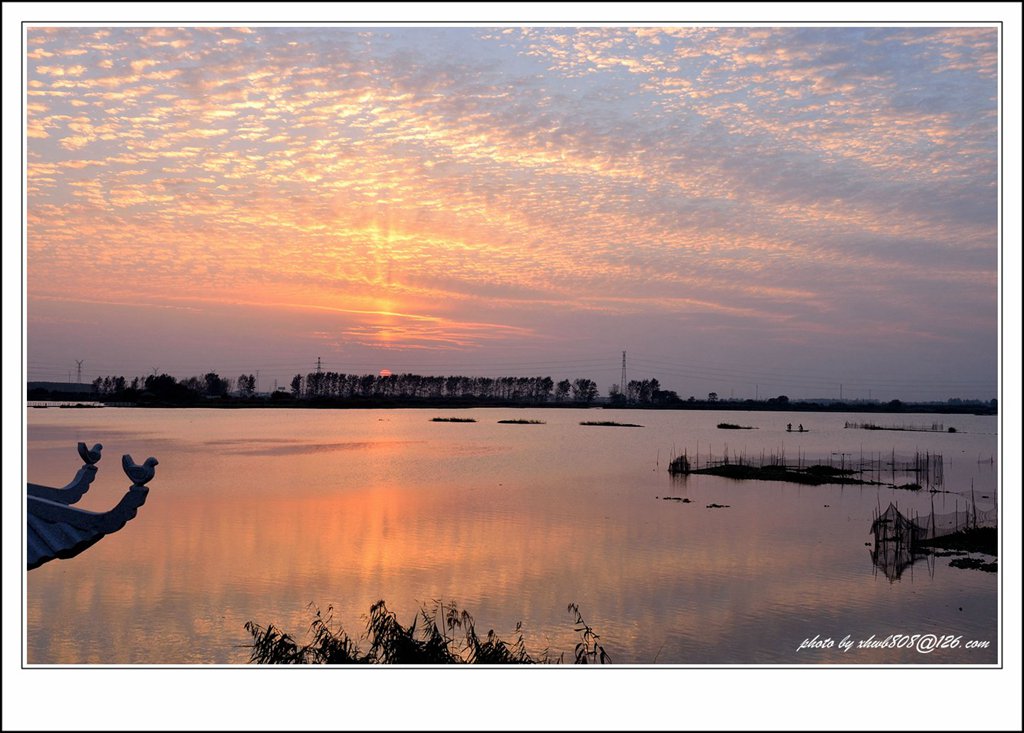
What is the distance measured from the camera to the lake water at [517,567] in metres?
14.7

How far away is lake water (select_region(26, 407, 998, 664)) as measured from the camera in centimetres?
1468

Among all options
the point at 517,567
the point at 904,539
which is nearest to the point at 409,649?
the point at 517,567

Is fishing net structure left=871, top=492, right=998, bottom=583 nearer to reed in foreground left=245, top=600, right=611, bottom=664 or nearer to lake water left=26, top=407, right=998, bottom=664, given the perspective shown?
lake water left=26, top=407, right=998, bottom=664

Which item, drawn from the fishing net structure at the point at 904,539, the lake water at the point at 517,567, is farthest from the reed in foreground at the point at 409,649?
the fishing net structure at the point at 904,539

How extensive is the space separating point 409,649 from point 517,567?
9.14 meters

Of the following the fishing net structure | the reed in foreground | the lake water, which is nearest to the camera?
the reed in foreground

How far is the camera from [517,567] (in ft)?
67.3

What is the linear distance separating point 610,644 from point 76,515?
9.80m

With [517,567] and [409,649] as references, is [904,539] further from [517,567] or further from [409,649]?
[409,649]

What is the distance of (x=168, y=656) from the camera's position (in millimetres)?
13539

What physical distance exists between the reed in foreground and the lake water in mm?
411

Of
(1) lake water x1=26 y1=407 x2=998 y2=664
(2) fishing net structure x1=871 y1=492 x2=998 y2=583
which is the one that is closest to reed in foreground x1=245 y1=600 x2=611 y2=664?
(1) lake water x1=26 y1=407 x2=998 y2=664

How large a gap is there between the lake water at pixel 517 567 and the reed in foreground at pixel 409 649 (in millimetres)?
411

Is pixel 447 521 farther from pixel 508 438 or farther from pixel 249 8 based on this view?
pixel 508 438
